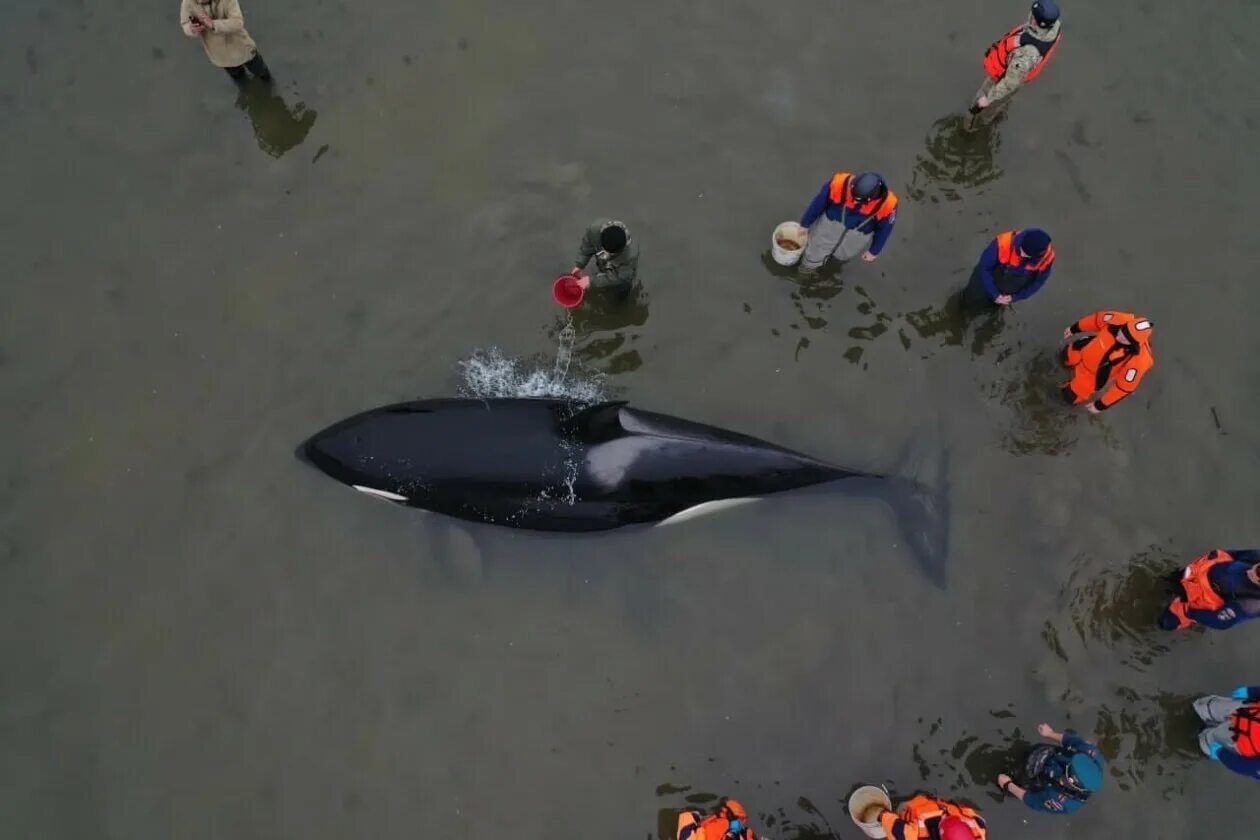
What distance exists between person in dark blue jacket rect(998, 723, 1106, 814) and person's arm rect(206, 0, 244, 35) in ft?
38.4

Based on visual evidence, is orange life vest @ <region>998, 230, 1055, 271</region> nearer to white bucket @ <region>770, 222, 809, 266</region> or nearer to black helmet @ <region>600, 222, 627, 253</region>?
white bucket @ <region>770, 222, 809, 266</region>

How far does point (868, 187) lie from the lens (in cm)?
789

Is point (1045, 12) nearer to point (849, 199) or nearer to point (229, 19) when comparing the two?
point (849, 199)

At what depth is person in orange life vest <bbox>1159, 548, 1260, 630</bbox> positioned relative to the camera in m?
7.76

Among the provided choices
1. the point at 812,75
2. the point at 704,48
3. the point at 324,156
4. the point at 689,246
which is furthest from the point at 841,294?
the point at 324,156

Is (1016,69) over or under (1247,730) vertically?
over

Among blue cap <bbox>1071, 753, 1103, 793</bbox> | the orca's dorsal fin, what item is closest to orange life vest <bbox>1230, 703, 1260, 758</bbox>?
blue cap <bbox>1071, 753, 1103, 793</bbox>

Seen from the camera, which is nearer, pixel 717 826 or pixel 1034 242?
pixel 717 826

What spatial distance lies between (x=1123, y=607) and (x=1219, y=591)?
1.26 meters

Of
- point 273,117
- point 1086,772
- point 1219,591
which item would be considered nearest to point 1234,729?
point 1219,591

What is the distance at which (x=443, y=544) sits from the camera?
9.13 m

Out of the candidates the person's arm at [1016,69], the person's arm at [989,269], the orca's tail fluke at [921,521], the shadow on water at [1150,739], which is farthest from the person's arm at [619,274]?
the shadow on water at [1150,739]

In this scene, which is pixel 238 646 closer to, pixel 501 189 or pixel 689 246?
pixel 501 189

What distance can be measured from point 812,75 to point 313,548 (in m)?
8.67
